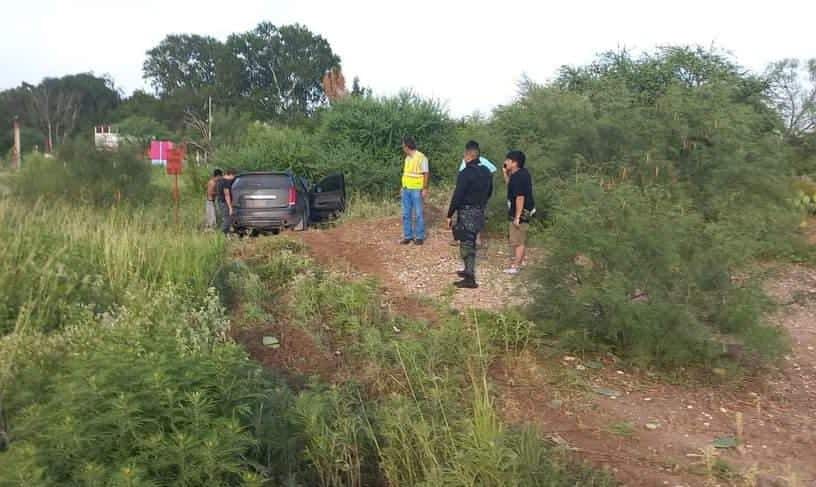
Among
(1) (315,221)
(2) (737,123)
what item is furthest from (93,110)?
(2) (737,123)

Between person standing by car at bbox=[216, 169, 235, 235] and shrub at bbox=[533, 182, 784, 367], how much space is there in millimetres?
8231

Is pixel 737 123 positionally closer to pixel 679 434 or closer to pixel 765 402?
pixel 765 402

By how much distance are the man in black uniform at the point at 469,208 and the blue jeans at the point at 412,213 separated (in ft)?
7.68

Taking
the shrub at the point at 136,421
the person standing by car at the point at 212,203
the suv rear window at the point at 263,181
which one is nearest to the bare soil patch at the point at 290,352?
the shrub at the point at 136,421

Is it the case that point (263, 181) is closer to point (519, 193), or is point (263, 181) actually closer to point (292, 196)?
point (292, 196)

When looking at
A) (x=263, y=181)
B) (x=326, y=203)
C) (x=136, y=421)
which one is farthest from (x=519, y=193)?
(x=326, y=203)

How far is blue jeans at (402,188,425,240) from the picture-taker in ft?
33.4

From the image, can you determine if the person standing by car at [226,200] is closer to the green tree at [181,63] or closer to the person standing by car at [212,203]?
the person standing by car at [212,203]

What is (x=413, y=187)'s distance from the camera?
10125 mm

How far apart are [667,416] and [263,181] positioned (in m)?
9.68

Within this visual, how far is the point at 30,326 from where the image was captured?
506 cm

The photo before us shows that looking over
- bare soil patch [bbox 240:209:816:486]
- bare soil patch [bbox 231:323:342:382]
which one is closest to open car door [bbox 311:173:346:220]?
bare soil patch [bbox 240:209:816:486]

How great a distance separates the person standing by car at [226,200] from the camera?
41.6 feet

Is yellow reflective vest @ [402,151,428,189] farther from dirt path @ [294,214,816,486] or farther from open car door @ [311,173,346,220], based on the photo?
open car door @ [311,173,346,220]
